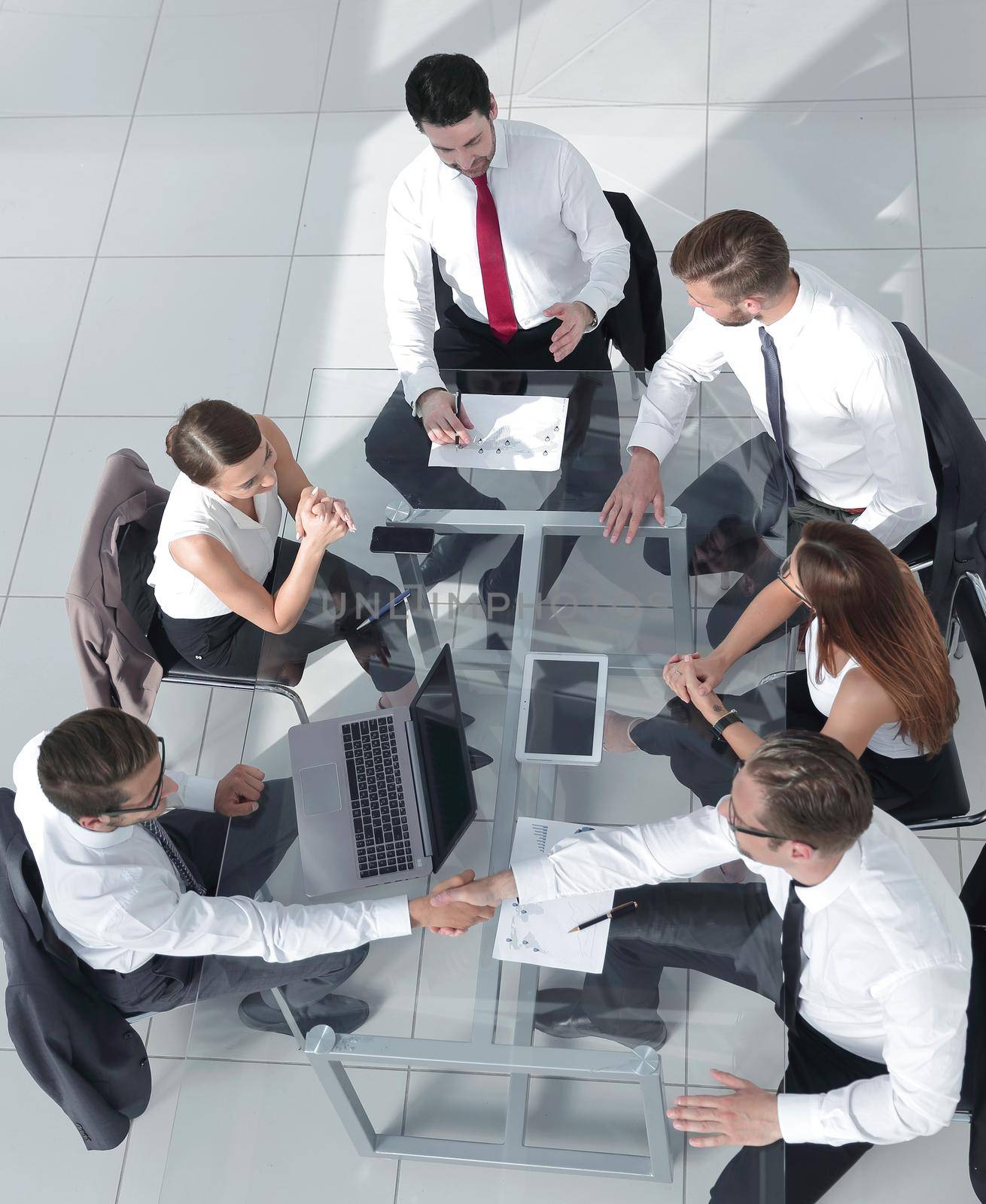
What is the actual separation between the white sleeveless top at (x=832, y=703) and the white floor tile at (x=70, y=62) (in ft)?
13.5

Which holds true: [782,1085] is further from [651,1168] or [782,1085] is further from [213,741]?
[213,741]

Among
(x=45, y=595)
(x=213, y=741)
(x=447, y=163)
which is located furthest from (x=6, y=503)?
(x=447, y=163)

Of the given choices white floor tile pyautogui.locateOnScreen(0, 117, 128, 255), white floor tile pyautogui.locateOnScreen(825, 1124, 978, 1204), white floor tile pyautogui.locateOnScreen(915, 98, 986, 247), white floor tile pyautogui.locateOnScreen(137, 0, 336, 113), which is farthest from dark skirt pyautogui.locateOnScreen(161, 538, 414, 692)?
white floor tile pyautogui.locateOnScreen(137, 0, 336, 113)

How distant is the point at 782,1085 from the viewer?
6.02ft

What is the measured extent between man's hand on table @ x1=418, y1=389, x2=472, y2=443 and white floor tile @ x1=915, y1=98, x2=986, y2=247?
2156mm

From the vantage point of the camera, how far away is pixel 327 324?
4.03m

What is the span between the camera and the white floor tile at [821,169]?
154 inches

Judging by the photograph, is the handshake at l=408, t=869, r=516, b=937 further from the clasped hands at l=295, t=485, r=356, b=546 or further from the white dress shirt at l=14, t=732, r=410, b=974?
the clasped hands at l=295, t=485, r=356, b=546

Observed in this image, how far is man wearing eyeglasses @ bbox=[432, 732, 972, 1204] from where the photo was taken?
169 centimetres

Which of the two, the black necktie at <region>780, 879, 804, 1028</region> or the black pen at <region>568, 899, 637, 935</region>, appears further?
the black pen at <region>568, 899, 637, 935</region>

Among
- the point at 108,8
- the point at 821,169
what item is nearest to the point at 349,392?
the point at 821,169

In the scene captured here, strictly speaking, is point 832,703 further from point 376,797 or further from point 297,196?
point 297,196

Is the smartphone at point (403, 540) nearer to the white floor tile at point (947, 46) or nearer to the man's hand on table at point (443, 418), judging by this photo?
the man's hand on table at point (443, 418)

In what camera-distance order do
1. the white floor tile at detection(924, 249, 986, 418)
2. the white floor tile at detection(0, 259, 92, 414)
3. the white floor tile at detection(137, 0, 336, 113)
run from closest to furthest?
1. the white floor tile at detection(924, 249, 986, 418)
2. the white floor tile at detection(0, 259, 92, 414)
3. the white floor tile at detection(137, 0, 336, 113)
